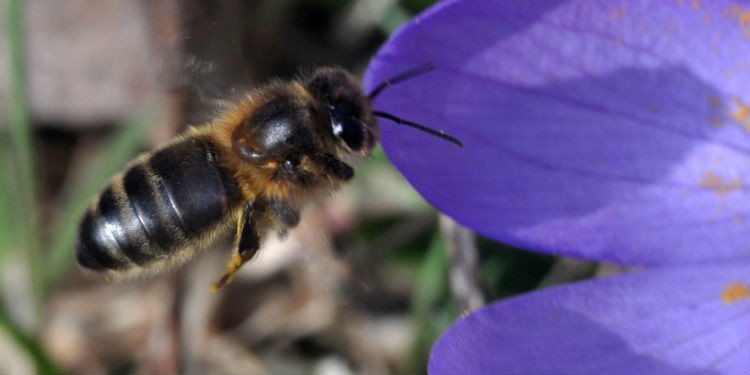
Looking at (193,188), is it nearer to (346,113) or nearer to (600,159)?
(346,113)

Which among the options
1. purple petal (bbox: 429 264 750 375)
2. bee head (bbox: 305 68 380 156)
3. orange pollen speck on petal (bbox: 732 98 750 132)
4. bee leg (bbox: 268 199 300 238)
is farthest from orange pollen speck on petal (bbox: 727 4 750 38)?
bee leg (bbox: 268 199 300 238)

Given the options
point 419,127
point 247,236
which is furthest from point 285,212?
point 419,127

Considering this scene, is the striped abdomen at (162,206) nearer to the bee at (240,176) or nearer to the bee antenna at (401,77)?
the bee at (240,176)

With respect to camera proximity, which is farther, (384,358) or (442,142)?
(384,358)

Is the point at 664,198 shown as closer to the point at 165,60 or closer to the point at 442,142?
the point at 442,142

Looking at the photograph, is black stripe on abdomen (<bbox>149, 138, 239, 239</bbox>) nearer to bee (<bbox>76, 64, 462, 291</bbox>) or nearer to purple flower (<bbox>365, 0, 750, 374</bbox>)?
bee (<bbox>76, 64, 462, 291</bbox>)

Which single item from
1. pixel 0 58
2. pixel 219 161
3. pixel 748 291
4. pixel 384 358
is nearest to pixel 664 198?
pixel 748 291
